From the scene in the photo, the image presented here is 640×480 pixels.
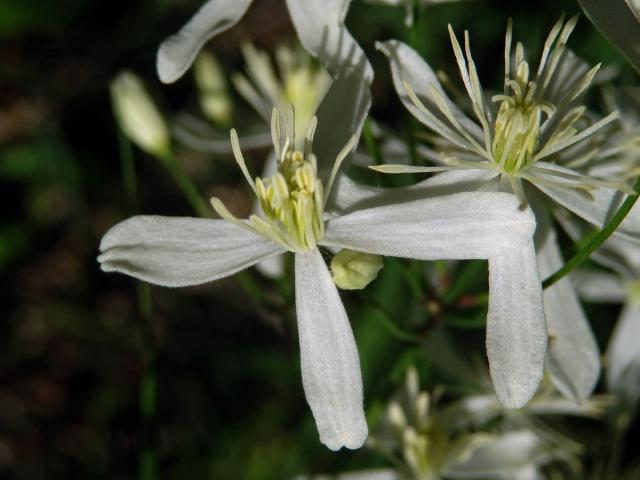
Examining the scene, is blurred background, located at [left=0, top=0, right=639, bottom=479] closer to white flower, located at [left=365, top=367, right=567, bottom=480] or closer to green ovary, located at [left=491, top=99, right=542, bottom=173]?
white flower, located at [left=365, top=367, right=567, bottom=480]

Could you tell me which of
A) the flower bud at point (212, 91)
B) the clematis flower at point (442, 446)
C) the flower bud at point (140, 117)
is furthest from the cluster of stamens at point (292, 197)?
the flower bud at point (212, 91)

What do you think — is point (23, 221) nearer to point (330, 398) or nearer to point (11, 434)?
point (11, 434)

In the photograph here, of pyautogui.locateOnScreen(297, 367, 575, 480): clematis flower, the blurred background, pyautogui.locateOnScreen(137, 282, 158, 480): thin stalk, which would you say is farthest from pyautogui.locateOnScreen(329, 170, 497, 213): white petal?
the blurred background

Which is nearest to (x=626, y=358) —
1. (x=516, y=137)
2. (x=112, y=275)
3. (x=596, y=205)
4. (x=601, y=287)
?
(x=601, y=287)

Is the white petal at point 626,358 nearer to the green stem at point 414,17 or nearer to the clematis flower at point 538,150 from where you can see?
the clematis flower at point 538,150

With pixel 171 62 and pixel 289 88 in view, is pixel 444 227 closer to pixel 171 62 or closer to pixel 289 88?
pixel 171 62

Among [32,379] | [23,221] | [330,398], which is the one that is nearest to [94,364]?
[32,379]
